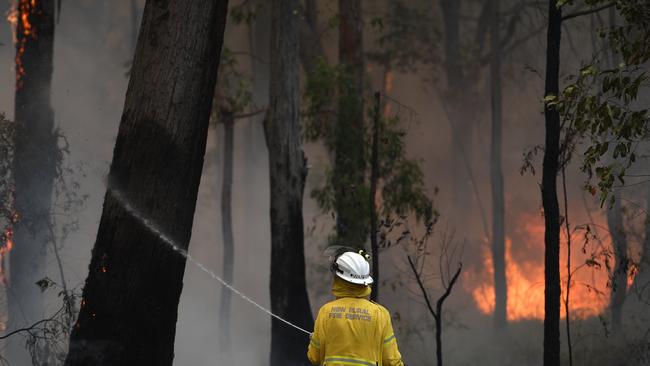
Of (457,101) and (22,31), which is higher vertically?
(457,101)

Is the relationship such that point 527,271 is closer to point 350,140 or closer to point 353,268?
point 350,140

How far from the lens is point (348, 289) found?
581 centimetres

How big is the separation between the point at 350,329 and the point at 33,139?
10252mm

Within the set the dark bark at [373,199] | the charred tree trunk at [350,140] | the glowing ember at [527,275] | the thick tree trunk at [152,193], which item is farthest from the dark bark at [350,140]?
the glowing ember at [527,275]

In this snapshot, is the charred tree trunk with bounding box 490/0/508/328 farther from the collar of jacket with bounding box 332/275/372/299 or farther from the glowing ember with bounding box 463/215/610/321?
the collar of jacket with bounding box 332/275/372/299

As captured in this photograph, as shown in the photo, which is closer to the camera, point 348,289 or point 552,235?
point 348,289

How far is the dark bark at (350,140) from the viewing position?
60.8 feet

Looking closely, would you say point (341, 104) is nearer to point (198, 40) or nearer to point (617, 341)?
point (617, 341)

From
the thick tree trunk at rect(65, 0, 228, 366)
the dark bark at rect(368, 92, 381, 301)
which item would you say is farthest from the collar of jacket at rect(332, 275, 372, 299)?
the dark bark at rect(368, 92, 381, 301)

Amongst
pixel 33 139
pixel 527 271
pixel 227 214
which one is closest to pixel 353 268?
A: pixel 33 139

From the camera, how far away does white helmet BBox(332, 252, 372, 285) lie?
5727 millimetres

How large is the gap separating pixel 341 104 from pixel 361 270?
1382 centimetres

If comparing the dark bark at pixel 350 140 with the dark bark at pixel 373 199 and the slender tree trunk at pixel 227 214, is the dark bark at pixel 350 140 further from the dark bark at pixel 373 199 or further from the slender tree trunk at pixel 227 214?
the dark bark at pixel 373 199

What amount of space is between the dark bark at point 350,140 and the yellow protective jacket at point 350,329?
39.0 ft
